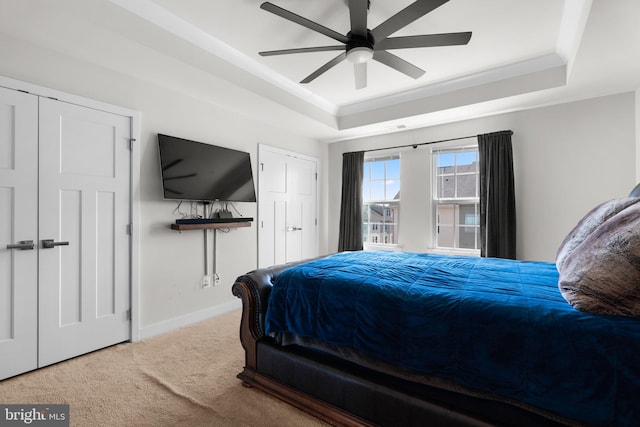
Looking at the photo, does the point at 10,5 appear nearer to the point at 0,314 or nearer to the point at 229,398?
the point at 0,314

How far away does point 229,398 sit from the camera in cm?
197

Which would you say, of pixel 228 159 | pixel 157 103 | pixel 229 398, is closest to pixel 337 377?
pixel 229 398

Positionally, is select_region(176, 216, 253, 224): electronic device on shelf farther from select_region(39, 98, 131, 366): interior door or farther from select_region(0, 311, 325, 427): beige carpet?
select_region(0, 311, 325, 427): beige carpet

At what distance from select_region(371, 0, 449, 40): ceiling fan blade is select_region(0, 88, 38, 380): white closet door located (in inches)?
106

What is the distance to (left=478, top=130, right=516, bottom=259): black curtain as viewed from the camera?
3.65 meters

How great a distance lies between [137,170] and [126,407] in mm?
2025

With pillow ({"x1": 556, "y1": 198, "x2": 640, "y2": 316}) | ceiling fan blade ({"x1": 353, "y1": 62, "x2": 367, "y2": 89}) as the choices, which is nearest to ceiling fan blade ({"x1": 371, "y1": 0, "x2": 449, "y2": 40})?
ceiling fan blade ({"x1": 353, "y1": 62, "x2": 367, "y2": 89})

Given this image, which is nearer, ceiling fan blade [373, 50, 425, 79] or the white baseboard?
ceiling fan blade [373, 50, 425, 79]

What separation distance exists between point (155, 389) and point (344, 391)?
136 centimetres

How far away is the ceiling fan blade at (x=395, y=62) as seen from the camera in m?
2.39

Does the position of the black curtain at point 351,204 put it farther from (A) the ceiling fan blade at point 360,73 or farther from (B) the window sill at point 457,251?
(A) the ceiling fan blade at point 360,73

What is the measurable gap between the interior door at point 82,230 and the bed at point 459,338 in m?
1.49

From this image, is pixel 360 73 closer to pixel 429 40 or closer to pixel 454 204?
pixel 429 40

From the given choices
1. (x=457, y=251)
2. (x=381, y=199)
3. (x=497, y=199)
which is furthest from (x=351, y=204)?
(x=497, y=199)
